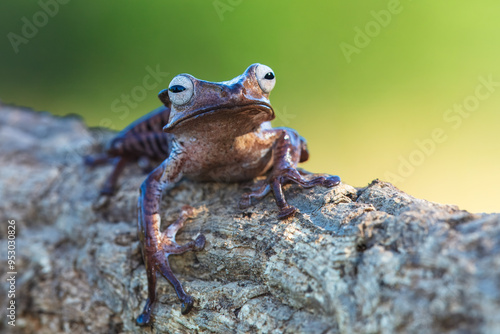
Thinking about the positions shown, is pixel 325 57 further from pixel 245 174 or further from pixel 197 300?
pixel 197 300

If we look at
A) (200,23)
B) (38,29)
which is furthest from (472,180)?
(38,29)

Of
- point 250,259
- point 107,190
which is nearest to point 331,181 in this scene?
point 250,259
